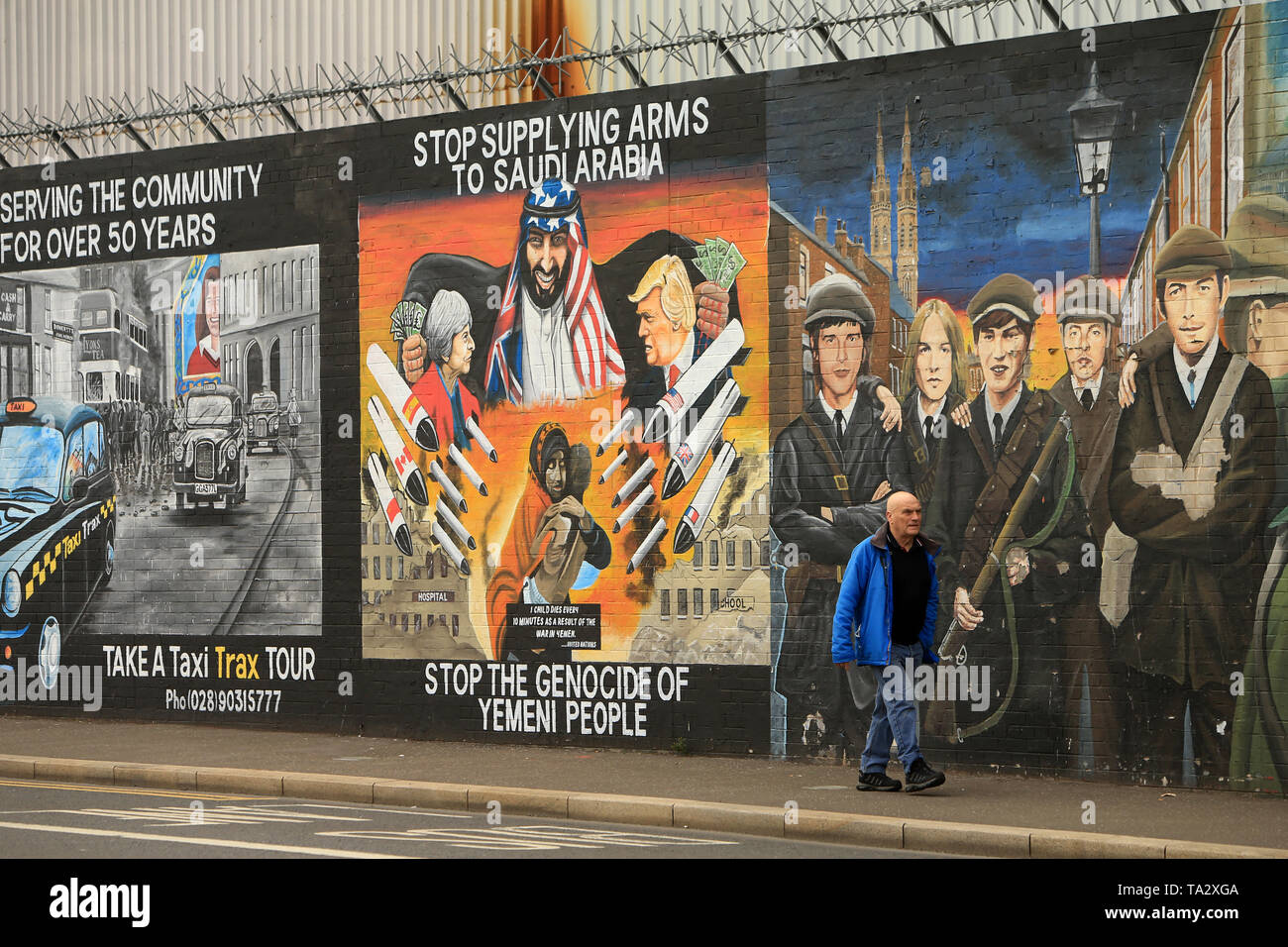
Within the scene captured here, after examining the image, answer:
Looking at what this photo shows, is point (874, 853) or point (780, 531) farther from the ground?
point (780, 531)

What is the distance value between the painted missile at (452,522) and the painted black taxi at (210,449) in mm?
2125

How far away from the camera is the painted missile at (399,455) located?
14.9 m

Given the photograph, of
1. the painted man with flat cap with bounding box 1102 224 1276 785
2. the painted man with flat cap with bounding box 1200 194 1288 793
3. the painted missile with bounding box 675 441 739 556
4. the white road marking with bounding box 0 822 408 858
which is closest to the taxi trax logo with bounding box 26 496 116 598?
the painted missile with bounding box 675 441 739 556

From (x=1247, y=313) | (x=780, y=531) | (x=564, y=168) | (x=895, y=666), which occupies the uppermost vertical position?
(x=564, y=168)

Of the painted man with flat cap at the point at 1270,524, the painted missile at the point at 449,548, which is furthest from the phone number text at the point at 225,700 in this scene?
the painted man with flat cap at the point at 1270,524

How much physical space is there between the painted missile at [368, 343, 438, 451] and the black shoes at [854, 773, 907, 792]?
5265 millimetres

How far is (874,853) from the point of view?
960cm

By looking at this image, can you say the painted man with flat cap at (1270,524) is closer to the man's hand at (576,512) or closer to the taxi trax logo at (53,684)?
the man's hand at (576,512)

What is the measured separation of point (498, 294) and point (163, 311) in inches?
147

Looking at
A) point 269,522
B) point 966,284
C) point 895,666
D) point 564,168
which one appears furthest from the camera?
point 269,522

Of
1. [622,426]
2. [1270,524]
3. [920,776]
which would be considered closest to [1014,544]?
[1270,524]
